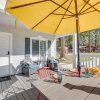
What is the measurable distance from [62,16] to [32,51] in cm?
568

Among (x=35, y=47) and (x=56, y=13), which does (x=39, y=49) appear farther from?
(x=56, y=13)

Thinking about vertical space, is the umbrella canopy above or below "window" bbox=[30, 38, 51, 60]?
above

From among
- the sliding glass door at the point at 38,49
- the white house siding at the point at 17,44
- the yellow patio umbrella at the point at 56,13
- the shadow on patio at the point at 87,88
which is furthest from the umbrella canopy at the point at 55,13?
the sliding glass door at the point at 38,49

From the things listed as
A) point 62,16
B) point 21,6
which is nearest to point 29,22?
point 21,6

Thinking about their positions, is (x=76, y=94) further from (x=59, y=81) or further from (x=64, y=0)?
(x=64, y=0)

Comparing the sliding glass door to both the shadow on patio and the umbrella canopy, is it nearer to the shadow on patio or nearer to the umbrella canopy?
the umbrella canopy

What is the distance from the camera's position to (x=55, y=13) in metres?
3.33

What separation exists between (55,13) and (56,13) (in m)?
0.03

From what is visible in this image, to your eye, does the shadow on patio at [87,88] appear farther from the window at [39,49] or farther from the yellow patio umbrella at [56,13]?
the window at [39,49]

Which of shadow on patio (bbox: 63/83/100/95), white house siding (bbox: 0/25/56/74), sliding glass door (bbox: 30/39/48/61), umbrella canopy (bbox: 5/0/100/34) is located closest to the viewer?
shadow on patio (bbox: 63/83/100/95)

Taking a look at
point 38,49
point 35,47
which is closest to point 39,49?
point 38,49

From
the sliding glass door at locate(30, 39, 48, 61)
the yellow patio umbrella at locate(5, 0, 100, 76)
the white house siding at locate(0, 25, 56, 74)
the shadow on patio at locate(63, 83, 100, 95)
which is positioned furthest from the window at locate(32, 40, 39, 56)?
the shadow on patio at locate(63, 83, 100, 95)

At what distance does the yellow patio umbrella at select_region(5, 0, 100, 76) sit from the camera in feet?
9.05

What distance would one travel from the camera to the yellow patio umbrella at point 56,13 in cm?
276
